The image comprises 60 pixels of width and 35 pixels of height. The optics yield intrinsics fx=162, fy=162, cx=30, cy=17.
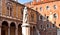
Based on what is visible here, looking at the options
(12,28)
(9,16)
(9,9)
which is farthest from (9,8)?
(12,28)

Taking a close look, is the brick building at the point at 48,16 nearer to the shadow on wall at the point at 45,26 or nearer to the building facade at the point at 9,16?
the shadow on wall at the point at 45,26

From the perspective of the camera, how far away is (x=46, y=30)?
32.1 metres

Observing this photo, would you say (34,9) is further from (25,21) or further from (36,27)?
(25,21)

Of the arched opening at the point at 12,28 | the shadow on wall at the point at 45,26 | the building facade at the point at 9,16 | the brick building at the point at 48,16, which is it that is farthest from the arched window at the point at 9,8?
the shadow on wall at the point at 45,26

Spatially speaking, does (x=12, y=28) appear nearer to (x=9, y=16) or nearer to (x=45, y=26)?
(x=9, y=16)

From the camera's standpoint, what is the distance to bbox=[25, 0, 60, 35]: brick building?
31.0 meters

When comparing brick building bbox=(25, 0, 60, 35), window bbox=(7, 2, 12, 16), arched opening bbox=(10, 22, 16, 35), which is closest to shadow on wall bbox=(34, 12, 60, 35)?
brick building bbox=(25, 0, 60, 35)

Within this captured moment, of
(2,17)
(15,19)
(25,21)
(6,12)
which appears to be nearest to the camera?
(25,21)

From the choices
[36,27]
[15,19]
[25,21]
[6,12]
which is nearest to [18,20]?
[15,19]

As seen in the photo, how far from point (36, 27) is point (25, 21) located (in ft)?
71.4

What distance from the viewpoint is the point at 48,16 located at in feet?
106

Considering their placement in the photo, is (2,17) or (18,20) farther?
(18,20)

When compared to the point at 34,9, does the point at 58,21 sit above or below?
below

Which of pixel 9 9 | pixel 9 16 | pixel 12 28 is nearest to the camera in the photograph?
pixel 9 16
